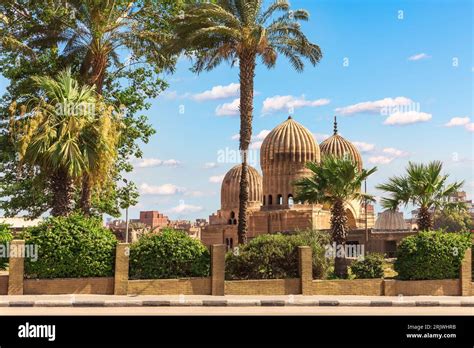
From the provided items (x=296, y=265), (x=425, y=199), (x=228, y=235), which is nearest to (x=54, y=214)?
(x=296, y=265)

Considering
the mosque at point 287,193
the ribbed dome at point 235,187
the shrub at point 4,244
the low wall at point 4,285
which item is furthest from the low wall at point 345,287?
the ribbed dome at point 235,187

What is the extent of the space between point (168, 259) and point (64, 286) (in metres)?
3.26

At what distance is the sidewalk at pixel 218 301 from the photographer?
17.8m

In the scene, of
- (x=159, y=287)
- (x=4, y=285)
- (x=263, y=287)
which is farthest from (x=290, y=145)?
(x=4, y=285)

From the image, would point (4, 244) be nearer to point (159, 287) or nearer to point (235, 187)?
point (159, 287)

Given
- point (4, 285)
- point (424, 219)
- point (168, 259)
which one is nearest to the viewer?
point (4, 285)

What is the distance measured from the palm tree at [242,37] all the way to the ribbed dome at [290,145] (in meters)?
39.9

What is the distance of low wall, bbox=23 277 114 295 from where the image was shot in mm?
19422

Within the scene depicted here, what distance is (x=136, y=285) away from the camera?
19828 millimetres

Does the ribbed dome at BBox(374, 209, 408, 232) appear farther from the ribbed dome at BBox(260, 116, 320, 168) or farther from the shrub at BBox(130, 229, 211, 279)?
the shrub at BBox(130, 229, 211, 279)

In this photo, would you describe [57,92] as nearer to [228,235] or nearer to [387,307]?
[387,307]

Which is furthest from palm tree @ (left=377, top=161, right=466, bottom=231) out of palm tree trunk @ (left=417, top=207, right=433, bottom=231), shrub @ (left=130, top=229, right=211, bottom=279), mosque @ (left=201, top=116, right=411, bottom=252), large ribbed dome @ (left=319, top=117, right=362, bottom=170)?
large ribbed dome @ (left=319, top=117, right=362, bottom=170)

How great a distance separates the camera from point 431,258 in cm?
2120

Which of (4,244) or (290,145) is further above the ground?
(290,145)
